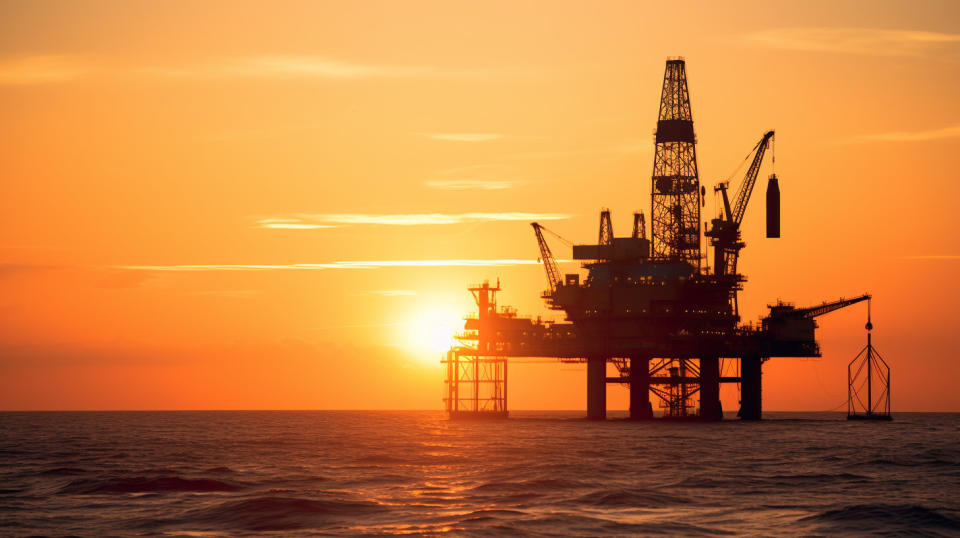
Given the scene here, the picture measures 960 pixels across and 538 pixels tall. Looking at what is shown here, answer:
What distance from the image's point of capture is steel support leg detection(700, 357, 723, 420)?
449ft

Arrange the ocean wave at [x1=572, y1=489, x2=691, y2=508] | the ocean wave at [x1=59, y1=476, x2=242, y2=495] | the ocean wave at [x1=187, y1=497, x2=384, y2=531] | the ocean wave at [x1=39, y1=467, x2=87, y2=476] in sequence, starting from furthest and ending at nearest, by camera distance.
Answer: the ocean wave at [x1=39, y1=467, x2=87, y2=476]
the ocean wave at [x1=59, y1=476, x2=242, y2=495]
the ocean wave at [x1=572, y1=489, x2=691, y2=508]
the ocean wave at [x1=187, y1=497, x2=384, y2=531]

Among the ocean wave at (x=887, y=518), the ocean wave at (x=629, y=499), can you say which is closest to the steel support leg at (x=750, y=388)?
the ocean wave at (x=629, y=499)

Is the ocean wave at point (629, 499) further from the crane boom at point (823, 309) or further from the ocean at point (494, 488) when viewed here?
the crane boom at point (823, 309)

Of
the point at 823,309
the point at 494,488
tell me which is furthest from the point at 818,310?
the point at 494,488

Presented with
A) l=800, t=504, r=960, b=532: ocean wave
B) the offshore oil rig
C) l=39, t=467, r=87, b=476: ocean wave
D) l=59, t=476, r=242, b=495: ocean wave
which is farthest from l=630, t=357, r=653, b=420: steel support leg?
l=800, t=504, r=960, b=532: ocean wave

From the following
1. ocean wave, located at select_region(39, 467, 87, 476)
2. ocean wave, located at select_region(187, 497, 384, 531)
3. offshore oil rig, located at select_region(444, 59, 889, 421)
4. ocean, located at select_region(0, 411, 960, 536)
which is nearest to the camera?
ocean, located at select_region(0, 411, 960, 536)

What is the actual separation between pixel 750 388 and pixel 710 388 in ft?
23.8

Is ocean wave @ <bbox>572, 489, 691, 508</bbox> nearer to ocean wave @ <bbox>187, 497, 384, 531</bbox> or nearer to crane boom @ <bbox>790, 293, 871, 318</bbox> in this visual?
ocean wave @ <bbox>187, 497, 384, 531</bbox>

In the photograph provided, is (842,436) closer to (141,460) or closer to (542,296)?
(542,296)

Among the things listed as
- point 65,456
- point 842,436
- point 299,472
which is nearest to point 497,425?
point 842,436

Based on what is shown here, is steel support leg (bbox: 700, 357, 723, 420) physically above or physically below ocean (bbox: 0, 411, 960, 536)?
above

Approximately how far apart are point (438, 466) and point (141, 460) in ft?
79.9

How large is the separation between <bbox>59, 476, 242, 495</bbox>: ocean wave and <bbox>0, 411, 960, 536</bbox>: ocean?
0.69 feet

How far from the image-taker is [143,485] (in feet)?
212
